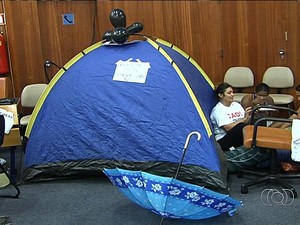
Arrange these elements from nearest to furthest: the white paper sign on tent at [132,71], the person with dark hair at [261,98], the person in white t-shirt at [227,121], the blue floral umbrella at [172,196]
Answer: the blue floral umbrella at [172,196] → the white paper sign on tent at [132,71] → the person in white t-shirt at [227,121] → the person with dark hair at [261,98]

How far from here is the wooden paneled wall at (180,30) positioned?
5180mm

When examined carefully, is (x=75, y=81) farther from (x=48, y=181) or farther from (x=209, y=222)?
(x=209, y=222)

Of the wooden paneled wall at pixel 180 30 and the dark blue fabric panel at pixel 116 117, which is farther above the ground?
the wooden paneled wall at pixel 180 30

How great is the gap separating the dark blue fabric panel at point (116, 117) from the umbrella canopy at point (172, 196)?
0.83 m

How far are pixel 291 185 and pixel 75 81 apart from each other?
193cm

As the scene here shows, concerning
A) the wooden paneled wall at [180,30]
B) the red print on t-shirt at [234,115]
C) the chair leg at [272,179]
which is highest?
the wooden paneled wall at [180,30]

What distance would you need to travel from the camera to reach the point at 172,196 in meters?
2.38

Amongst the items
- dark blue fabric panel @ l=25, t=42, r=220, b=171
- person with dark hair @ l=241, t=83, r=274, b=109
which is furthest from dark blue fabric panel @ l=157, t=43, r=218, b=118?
person with dark hair @ l=241, t=83, r=274, b=109

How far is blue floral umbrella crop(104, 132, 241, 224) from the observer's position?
234 cm

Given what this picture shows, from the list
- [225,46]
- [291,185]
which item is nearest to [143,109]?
[291,185]
